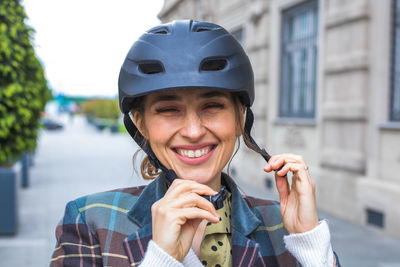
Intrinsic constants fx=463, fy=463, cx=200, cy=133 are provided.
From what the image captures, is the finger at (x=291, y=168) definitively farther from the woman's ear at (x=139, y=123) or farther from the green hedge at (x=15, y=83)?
the green hedge at (x=15, y=83)

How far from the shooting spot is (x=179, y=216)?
1.40m

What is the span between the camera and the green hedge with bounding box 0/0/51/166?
619 centimetres

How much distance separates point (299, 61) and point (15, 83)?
5550 mm

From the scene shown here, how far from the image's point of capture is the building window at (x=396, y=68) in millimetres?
6711

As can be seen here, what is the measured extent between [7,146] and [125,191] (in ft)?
16.8

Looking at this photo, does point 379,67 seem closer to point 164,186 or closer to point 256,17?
point 256,17

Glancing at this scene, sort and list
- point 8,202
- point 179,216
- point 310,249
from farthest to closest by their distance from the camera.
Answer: point 8,202 → point 310,249 → point 179,216

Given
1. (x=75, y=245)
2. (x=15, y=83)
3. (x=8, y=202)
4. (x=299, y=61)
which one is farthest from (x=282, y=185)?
(x=299, y=61)

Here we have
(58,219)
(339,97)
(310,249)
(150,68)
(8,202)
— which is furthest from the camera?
(339,97)

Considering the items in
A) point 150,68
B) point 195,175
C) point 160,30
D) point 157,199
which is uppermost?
point 160,30

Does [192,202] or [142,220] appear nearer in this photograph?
[192,202]

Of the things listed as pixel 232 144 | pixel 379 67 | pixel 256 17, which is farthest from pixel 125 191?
A: pixel 256 17

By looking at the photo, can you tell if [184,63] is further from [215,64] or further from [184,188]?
[184,188]

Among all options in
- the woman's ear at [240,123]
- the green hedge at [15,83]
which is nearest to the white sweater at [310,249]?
the woman's ear at [240,123]
